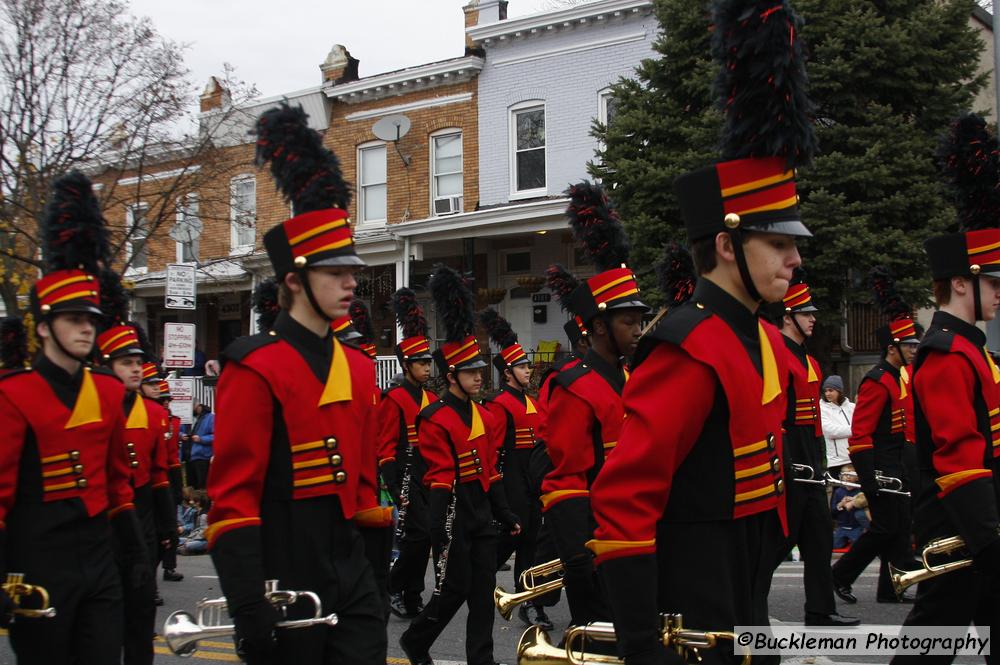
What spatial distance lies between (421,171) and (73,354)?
2018 centimetres

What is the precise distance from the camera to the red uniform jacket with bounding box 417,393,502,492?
25.9ft

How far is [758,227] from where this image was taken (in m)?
3.41

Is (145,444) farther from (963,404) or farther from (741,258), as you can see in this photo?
(741,258)

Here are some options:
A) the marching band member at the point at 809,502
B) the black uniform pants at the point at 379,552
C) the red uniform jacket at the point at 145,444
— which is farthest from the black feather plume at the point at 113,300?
the marching band member at the point at 809,502

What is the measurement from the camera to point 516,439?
1246 cm

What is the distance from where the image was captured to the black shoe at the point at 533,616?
9109mm

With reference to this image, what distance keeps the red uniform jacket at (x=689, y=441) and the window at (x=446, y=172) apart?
21.7 meters

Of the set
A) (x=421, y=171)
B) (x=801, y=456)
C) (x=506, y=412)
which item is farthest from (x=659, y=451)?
(x=421, y=171)

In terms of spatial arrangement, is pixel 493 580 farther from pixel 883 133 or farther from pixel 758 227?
pixel 883 133

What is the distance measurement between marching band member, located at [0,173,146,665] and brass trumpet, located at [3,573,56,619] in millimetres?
49

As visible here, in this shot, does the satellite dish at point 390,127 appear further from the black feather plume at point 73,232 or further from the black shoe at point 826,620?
the black feather plume at point 73,232

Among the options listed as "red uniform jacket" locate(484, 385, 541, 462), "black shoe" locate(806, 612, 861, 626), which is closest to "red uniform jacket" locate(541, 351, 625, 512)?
"black shoe" locate(806, 612, 861, 626)

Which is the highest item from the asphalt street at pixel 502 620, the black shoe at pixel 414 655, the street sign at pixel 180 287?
the street sign at pixel 180 287

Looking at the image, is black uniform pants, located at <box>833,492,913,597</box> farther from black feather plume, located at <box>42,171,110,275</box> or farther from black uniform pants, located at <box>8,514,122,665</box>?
black feather plume, located at <box>42,171,110,275</box>
